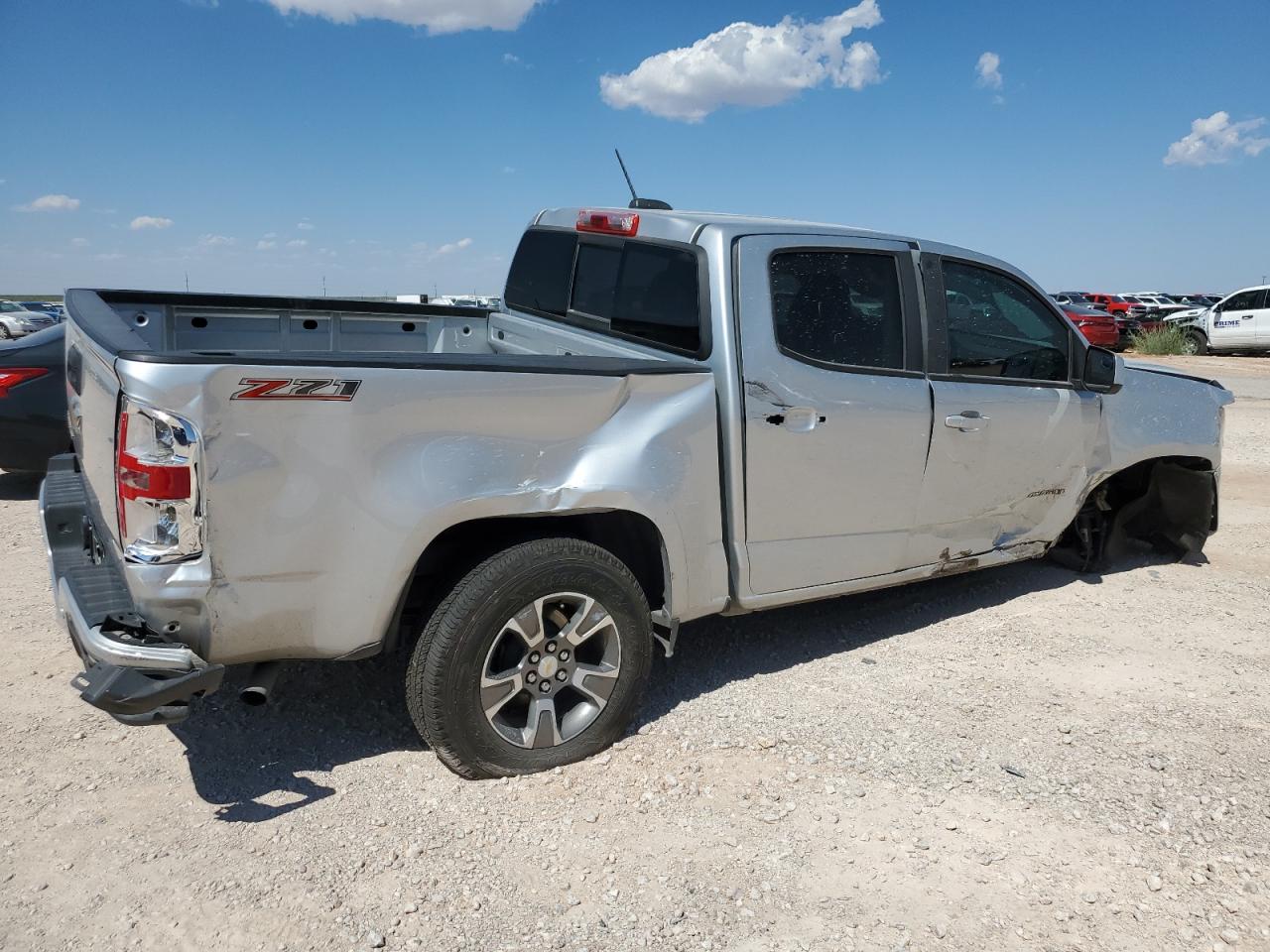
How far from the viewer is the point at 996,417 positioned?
167 inches

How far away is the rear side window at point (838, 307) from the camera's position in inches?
143

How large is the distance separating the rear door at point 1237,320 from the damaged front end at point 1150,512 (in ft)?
69.1

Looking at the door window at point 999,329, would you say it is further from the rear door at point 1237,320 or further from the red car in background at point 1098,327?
the rear door at point 1237,320

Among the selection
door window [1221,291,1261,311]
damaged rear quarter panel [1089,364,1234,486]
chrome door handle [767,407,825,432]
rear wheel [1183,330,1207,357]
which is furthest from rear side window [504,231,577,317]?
rear wheel [1183,330,1207,357]

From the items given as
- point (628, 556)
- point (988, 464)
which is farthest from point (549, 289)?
point (988, 464)

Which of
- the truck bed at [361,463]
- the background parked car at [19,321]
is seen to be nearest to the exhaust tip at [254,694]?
the truck bed at [361,463]

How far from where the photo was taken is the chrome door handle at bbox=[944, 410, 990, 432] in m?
4.07

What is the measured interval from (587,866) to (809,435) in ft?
5.78

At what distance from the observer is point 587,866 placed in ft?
9.10

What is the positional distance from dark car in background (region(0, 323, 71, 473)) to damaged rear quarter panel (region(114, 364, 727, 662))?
4947mm

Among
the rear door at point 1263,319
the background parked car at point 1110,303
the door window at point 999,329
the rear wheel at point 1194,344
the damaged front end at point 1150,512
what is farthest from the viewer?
the background parked car at point 1110,303

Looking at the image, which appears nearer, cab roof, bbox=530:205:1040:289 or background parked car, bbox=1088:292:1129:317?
cab roof, bbox=530:205:1040:289

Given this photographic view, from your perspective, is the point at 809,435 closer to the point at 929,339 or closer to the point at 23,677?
the point at 929,339

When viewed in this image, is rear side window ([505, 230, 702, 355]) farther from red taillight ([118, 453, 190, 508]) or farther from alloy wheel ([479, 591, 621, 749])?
red taillight ([118, 453, 190, 508])
